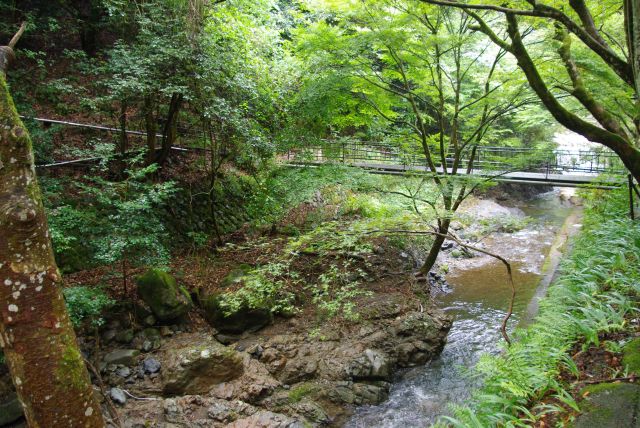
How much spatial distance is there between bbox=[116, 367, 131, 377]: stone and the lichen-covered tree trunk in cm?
448

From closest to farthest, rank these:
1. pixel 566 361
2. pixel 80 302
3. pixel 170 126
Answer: pixel 566 361 → pixel 80 302 → pixel 170 126

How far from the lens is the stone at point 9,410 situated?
472 cm

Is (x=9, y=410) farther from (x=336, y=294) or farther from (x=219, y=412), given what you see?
(x=336, y=294)

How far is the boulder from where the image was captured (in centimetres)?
579

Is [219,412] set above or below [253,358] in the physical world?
below

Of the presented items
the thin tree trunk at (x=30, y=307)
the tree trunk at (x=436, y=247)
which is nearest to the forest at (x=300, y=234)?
the thin tree trunk at (x=30, y=307)

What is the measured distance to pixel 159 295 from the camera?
22.9 feet

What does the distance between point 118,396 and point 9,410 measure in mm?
1248

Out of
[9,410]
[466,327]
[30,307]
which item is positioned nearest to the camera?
[30,307]

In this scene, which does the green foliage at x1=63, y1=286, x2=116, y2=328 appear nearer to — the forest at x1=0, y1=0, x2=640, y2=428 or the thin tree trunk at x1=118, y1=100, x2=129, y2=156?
the forest at x1=0, y1=0, x2=640, y2=428

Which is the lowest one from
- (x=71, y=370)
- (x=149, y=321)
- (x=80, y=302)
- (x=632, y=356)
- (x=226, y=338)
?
(x=226, y=338)

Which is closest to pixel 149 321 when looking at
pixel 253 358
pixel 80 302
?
pixel 80 302

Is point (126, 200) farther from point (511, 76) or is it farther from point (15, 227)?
point (511, 76)

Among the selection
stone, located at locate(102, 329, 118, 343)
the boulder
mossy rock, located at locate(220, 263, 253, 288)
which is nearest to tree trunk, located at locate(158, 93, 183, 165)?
mossy rock, located at locate(220, 263, 253, 288)
